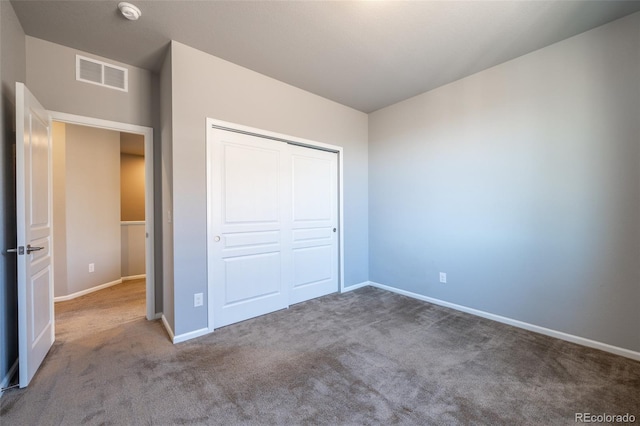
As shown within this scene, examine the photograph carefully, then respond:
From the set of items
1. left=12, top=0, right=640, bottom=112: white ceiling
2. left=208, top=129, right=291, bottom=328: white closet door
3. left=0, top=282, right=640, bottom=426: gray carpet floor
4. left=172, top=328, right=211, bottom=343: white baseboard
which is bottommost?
left=0, top=282, right=640, bottom=426: gray carpet floor

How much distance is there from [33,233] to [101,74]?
162 centimetres

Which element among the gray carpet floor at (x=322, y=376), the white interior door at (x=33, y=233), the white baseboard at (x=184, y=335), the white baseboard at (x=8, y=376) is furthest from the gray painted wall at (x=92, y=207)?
the white baseboard at (x=184, y=335)

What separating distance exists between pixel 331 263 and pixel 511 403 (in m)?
2.40

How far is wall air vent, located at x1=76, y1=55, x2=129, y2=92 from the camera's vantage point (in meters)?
2.46

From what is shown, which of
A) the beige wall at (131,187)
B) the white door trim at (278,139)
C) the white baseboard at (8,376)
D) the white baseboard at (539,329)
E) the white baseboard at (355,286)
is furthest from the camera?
the beige wall at (131,187)

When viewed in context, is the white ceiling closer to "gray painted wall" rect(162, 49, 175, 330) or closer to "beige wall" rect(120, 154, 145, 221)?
"gray painted wall" rect(162, 49, 175, 330)

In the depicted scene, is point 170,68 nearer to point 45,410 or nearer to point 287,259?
point 287,259

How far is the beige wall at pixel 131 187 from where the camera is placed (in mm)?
5801

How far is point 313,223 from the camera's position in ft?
11.7

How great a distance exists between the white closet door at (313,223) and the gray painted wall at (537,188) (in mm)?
968

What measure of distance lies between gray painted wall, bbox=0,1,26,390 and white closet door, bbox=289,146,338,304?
91.5 inches

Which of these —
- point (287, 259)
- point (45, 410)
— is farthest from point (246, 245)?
point (45, 410)

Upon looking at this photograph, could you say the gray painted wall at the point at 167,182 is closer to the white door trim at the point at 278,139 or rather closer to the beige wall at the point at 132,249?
the white door trim at the point at 278,139

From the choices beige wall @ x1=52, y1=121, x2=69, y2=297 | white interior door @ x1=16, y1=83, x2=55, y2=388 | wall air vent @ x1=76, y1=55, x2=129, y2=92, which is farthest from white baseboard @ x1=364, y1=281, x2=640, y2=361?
beige wall @ x1=52, y1=121, x2=69, y2=297
